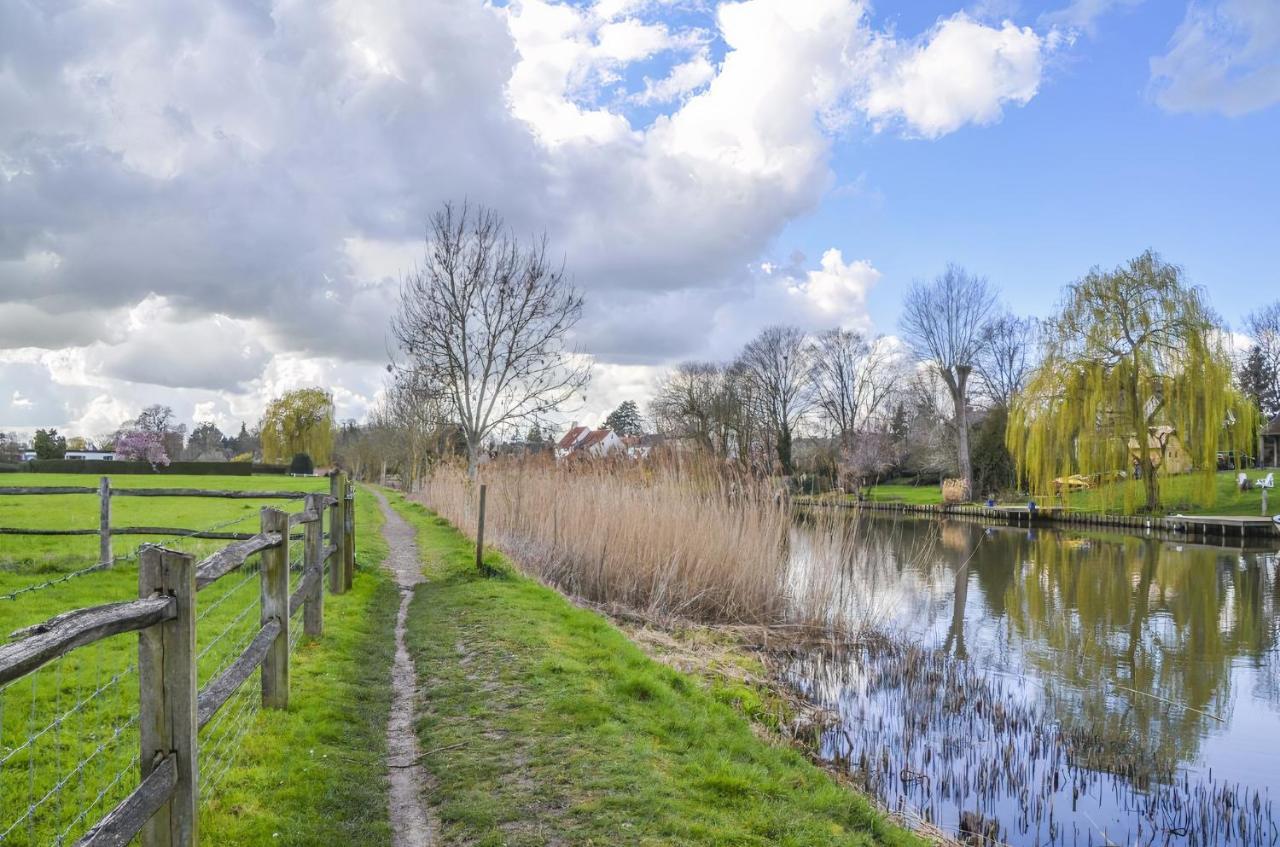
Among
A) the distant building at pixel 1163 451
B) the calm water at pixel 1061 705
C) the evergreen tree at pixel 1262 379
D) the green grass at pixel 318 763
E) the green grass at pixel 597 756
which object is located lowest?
the calm water at pixel 1061 705

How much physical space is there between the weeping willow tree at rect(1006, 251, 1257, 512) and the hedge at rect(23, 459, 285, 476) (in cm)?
4955

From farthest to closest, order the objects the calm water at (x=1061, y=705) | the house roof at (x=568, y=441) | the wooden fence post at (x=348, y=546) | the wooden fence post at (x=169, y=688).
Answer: the house roof at (x=568, y=441) < the wooden fence post at (x=348, y=546) < the calm water at (x=1061, y=705) < the wooden fence post at (x=169, y=688)

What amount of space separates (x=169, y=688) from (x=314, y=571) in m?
4.51

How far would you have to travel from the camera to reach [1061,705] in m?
8.70

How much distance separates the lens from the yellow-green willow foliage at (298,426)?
7212cm

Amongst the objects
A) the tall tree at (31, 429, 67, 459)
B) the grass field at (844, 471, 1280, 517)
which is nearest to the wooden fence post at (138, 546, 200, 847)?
the grass field at (844, 471, 1280, 517)

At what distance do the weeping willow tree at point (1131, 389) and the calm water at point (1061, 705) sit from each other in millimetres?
12387

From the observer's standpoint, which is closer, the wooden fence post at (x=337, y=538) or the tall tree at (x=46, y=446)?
the wooden fence post at (x=337, y=538)

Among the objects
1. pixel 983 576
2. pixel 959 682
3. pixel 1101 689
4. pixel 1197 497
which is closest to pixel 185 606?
pixel 959 682

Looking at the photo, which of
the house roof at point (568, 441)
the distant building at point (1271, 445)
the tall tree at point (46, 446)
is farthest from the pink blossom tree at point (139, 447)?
the distant building at point (1271, 445)

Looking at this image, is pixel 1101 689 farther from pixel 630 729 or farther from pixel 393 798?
pixel 393 798

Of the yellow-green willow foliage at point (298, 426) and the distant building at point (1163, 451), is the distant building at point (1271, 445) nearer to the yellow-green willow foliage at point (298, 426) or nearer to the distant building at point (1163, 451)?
the distant building at point (1163, 451)

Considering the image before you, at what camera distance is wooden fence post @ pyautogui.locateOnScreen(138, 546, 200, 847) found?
2.95 m

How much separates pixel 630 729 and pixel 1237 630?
11566 mm
